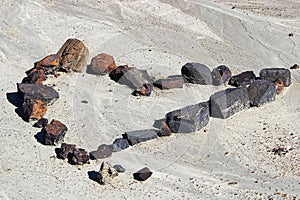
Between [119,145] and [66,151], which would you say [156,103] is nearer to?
[119,145]

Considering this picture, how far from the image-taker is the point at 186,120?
21828 mm

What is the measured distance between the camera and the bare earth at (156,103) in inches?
776

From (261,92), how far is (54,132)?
7.15 metres

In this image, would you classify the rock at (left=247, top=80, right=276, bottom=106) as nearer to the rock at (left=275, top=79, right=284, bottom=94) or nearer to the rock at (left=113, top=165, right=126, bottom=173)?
the rock at (left=275, top=79, right=284, bottom=94)

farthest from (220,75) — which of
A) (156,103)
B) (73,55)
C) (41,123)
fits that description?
(41,123)

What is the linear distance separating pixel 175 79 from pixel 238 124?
3025 millimetres

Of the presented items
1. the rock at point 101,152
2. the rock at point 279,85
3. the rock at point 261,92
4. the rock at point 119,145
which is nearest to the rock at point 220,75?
the rock at point 261,92

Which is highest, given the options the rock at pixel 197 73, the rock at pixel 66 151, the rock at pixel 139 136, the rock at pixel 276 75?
the rock at pixel 276 75

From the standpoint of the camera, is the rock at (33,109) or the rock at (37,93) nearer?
the rock at (33,109)

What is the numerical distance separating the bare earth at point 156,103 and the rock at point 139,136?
0.21 metres

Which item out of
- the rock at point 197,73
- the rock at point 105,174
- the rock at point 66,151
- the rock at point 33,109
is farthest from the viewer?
the rock at point 197,73

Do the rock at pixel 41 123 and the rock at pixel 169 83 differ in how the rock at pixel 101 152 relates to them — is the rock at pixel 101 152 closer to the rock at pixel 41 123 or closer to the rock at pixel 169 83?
the rock at pixel 41 123

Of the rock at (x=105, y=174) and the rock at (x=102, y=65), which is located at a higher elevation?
the rock at (x=102, y=65)

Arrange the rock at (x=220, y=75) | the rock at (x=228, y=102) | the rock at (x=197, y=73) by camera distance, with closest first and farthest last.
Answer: the rock at (x=228, y=102) < the rock at (x=197, y=73) < the rock at (x=220, y=75)
